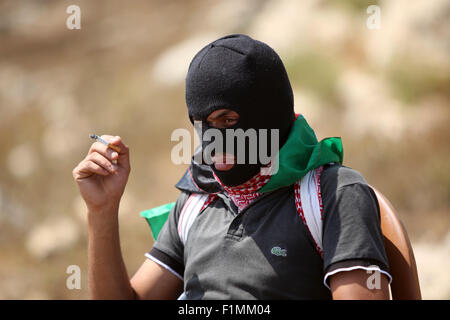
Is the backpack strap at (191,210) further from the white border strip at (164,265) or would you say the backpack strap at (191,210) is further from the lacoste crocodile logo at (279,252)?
the lacoste crocodile logo at (279,252)

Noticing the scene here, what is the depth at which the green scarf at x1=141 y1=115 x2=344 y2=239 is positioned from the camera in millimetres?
2053

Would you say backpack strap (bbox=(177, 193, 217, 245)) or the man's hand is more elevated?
the man's hand

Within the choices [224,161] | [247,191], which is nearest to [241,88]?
[224,161]

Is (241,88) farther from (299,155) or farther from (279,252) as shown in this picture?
(279,252)

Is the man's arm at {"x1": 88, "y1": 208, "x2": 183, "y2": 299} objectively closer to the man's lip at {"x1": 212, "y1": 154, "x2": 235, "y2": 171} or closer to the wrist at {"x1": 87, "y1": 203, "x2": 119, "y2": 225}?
the wrist at {"x1": 87, "y1": 203, "x2": 119, "y2": 225}

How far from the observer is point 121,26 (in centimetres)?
1137

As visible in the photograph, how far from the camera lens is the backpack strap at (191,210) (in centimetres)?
235

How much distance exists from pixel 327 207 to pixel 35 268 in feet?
18.0

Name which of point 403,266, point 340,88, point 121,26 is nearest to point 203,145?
point 403,266

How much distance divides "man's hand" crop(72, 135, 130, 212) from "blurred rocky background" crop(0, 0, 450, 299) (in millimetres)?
3029

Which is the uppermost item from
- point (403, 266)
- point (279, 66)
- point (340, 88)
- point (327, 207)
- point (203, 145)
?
point (340, 88)

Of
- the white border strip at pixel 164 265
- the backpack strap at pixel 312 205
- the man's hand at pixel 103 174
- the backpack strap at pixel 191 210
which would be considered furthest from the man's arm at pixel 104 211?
the backpack strap at pixel 312 205

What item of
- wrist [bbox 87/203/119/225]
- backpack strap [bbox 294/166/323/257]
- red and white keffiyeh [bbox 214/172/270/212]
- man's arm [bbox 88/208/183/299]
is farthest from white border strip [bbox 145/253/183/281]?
backpack strap [bbox 294/166/323/257]
